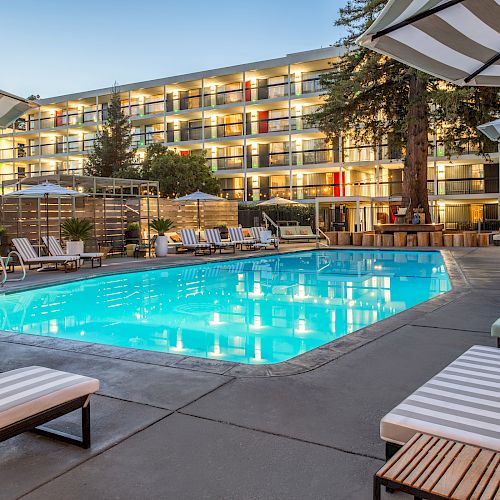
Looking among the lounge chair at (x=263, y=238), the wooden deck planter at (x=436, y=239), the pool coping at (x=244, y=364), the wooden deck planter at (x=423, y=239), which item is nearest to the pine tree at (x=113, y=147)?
the lounge chair at (x=263, y=238)

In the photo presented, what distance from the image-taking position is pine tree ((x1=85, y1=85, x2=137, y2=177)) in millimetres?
37219

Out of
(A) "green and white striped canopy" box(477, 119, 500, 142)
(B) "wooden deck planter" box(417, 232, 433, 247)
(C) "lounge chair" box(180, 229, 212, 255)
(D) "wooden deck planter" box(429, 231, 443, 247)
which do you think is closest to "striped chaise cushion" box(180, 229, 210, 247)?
(C) "lounge chair" box(180, 229, 212, 255)

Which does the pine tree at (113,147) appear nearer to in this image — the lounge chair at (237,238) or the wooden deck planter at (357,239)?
the lounge chair at (237,238)

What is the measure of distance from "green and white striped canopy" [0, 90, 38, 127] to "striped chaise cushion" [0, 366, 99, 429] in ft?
9.76

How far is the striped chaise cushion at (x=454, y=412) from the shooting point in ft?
6.53

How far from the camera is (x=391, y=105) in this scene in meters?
21.9

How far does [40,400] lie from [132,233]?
52.8 ft

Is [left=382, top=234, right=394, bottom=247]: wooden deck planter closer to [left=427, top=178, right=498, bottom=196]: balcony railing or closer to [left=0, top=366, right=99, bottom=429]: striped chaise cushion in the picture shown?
[left=427, top=178, right=498, bottom=196]: balcony railing

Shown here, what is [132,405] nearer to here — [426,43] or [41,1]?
[426,43]

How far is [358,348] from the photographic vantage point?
15.1 ft

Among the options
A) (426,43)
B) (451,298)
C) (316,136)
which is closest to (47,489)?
(426,43)

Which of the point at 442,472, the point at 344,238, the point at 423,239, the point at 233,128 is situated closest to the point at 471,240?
the point at 423,239

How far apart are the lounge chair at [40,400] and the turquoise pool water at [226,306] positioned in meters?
2.76

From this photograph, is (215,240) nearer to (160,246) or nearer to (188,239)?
(188,239)
